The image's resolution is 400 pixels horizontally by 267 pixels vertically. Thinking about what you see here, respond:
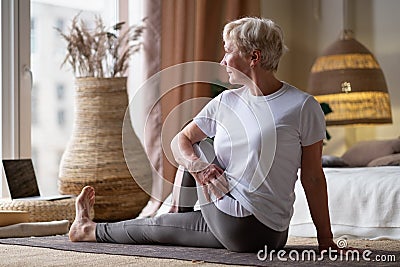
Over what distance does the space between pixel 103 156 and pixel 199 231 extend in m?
1.53

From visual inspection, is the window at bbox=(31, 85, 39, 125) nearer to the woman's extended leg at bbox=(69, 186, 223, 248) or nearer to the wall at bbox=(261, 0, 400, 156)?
the woman's extended leg at bbox=(69, 186, 223, 248)

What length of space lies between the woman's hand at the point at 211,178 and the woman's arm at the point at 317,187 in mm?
244

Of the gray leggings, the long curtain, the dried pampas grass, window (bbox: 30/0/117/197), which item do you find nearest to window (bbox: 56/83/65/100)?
window (bbox: 30/0/117/197)

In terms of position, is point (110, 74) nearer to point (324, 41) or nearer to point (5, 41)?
point (5, 41)

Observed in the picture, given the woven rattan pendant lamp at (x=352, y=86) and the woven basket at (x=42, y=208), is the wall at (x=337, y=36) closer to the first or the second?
the woven rattan pendant lamp at (x=352, y=86)

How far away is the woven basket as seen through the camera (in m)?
3.25

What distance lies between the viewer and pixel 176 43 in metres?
4.49

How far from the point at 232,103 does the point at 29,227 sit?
1.13 meters

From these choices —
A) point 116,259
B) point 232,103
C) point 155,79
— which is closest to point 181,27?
point 155,79

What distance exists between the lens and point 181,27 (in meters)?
4.48

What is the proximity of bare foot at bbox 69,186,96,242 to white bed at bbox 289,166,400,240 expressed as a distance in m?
0.84

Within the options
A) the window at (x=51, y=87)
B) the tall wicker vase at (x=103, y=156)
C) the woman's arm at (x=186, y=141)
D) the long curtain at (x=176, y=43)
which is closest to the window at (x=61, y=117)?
the window at (x=51, y=87)

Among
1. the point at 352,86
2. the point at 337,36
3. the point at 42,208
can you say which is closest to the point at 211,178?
the point at 42,208

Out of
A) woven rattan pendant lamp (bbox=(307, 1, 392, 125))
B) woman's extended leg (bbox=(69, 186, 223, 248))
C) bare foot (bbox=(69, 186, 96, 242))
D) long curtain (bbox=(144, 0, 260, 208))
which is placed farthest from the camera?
woven rattan pendant lamp (bbox=(307, 1, 392, 125))
